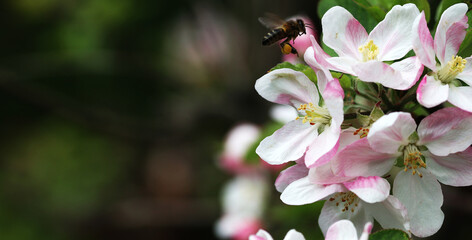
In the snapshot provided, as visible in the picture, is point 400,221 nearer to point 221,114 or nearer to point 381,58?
point 381,58

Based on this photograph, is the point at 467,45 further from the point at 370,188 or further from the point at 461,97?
the point at 370,188

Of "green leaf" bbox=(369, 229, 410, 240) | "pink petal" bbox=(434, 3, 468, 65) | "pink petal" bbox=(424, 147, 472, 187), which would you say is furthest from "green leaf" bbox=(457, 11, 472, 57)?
"green leaf" bbox=(369, 229, 410, 240)

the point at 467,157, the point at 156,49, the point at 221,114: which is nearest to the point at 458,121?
the point at 467,157

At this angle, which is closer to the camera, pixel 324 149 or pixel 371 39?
pixel 324 149

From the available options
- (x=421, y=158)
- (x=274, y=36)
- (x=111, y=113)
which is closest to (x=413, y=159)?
(x=421, y=158)

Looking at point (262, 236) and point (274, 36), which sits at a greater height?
point (274, 36)

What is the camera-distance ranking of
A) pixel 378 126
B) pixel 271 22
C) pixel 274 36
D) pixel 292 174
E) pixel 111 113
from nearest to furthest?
pixel 378 126 → pixel 292 174 → pixel 274 36 → pixel 271 22 → pixel 111 113

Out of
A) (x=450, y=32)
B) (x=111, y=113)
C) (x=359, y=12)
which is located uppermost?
(x=111, y=113)
